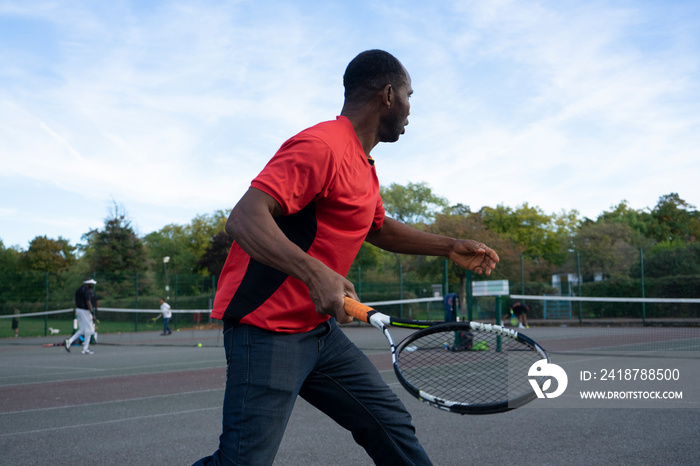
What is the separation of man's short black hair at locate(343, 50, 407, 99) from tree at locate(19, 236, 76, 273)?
6331cm

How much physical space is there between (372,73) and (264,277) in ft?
3.08

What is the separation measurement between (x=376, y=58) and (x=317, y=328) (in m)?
1.09

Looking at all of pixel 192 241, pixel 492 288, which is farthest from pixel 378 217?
pixel 192 241

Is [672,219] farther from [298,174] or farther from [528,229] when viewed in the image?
[298,174]

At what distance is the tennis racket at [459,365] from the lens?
7.65 feet

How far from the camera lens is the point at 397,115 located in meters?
2.67

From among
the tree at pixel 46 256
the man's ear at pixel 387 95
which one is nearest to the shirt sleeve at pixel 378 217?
the man's ear at pixel 387 95

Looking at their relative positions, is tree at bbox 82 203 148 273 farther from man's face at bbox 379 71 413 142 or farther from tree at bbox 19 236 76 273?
man's face at bbox 379 71 413 142

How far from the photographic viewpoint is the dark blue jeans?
7.28 feet

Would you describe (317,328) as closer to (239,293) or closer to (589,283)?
(239,293)

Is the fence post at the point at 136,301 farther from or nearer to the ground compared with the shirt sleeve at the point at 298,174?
nearer to the ground

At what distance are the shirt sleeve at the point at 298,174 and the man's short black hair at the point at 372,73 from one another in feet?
1.54

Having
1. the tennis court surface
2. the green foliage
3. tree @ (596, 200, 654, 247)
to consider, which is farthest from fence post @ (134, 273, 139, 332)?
tree @ (596, 200, 654, 247)

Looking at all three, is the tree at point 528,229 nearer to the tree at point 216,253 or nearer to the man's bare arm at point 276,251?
the tree at point 216,253
